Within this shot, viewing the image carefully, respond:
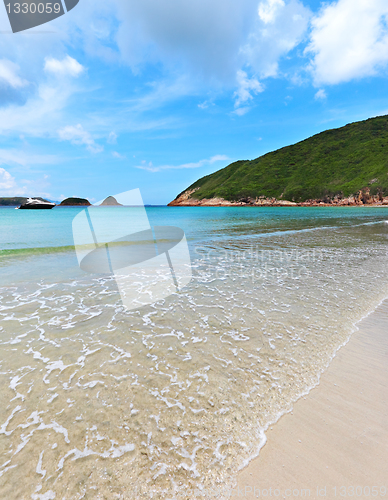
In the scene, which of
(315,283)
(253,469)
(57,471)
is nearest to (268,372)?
(253,469)

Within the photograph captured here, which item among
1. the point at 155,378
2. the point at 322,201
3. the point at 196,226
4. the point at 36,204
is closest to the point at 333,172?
the point at 322,201

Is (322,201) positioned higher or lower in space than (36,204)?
lower

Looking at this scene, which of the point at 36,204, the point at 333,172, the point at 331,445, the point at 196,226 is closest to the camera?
the point at 331,445

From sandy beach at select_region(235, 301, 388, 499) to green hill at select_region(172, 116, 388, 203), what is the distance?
143286mm

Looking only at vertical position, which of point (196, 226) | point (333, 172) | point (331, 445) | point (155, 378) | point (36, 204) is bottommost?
point (196, 226)

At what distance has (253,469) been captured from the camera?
8.35 ft

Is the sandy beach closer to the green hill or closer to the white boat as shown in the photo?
the white boat

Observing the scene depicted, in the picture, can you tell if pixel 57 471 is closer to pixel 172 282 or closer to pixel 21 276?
pixel 172 282

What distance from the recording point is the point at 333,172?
15462 centimetres

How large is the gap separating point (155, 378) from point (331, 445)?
8.36ft

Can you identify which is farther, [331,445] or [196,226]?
[196,226]

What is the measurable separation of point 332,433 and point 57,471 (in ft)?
10.6

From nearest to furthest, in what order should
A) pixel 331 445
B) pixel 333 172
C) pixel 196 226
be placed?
pixel 331 445
pixel 196 226
pixel 333 172

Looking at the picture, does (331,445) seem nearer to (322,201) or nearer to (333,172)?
(322,201)
